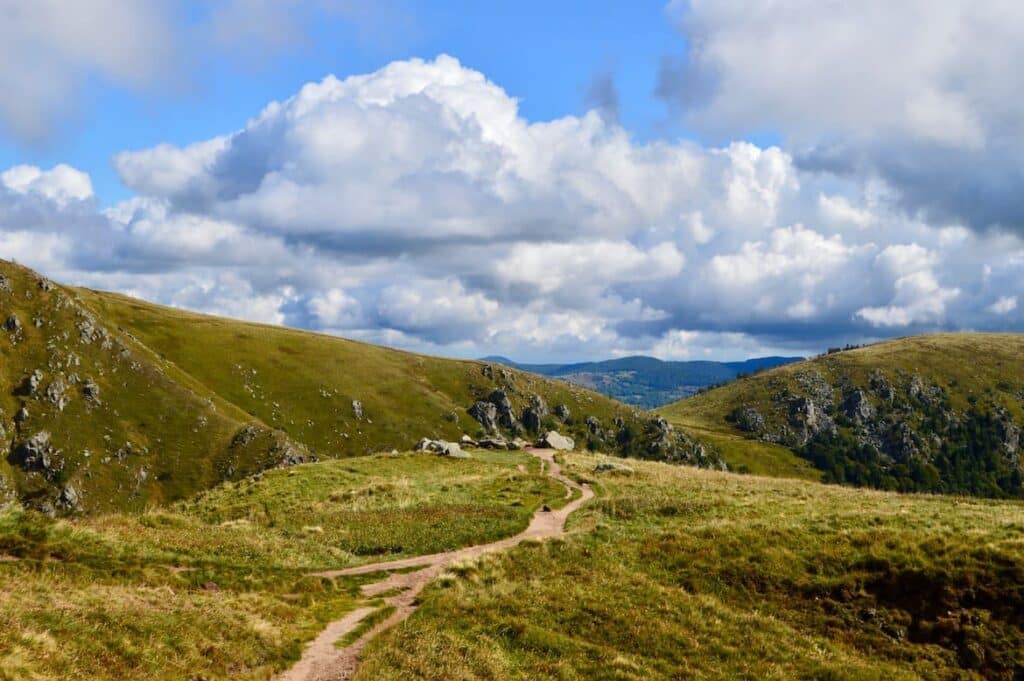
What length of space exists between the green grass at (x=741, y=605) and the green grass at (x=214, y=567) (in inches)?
185

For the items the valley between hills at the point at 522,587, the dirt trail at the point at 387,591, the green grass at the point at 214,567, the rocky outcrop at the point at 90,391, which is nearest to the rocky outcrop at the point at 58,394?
the rocky outcrop at the point at 90,391

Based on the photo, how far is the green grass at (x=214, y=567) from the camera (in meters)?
18.2

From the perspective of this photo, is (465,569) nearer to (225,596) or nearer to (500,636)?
(500,636)

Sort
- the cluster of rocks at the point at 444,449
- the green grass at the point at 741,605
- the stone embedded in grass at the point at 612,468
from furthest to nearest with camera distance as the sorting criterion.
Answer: the cluster of rocks at the point at 444,449 < the stone embedded in grass at the point at 612,468 < the green grass at the point at 741,605

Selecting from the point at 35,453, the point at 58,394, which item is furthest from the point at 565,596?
the point at 58,394

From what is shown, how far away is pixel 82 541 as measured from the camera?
29.4 metres

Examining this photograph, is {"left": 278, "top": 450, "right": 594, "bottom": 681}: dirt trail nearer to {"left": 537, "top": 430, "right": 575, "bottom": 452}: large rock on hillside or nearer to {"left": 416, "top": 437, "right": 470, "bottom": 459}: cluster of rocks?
{"left": 416, "top": 437, "right": 470, "bottom": 459}: cluster of rocks

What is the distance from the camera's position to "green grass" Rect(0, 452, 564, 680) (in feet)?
59.8

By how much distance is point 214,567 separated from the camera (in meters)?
30.4

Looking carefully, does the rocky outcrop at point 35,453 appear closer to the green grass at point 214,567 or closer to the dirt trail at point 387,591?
the green grass at point 214,567

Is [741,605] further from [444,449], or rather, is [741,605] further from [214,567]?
[444,449]

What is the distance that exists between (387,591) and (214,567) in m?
7.98

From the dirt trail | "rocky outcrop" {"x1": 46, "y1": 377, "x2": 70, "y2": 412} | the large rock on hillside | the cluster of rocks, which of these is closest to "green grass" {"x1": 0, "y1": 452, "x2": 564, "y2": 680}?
the dirt trail

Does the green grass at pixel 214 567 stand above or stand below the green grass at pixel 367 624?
above
